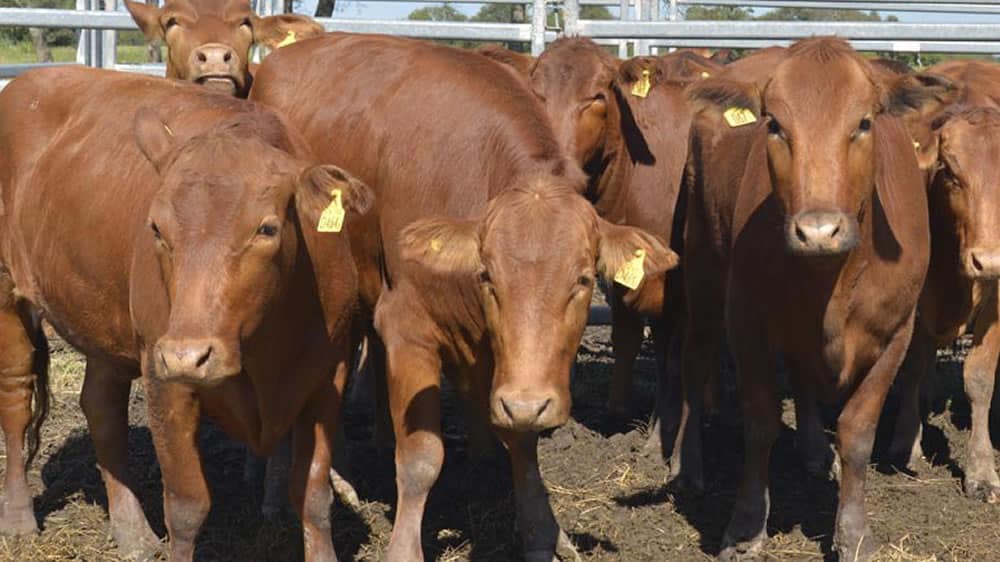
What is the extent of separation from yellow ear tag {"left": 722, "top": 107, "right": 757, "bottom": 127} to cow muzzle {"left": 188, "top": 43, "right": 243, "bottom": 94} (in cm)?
279

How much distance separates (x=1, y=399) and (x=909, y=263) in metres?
3.81

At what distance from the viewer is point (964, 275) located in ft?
21.0

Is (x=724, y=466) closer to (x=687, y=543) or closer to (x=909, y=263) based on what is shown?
(x=687, y=543)

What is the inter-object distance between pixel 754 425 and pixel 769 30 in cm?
382

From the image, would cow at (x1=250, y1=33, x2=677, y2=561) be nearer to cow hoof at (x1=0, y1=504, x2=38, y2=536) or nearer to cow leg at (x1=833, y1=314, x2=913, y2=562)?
cow leg at (x1=833, y1=314, x2=913, y2=562)

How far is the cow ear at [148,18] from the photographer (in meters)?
7.83

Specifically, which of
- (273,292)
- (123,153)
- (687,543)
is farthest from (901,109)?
(123,153)

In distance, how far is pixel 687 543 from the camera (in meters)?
5.86

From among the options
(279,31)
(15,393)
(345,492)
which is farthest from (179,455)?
(279,31)

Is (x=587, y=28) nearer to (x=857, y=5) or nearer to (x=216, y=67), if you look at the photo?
(x=216, y=67)

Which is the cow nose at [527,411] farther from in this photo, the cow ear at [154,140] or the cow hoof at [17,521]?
the cow hoof at [17,521]

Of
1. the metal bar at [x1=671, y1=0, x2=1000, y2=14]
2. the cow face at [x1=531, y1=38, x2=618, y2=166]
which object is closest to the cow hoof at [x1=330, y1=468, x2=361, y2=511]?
the cow face at [x1=531, y1=38, x2=618, y2=166]

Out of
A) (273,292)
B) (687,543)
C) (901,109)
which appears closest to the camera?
(273,292)

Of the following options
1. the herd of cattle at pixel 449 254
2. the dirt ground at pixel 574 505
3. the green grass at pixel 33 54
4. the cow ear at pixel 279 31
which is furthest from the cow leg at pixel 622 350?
the green grass at pixel 33 54
